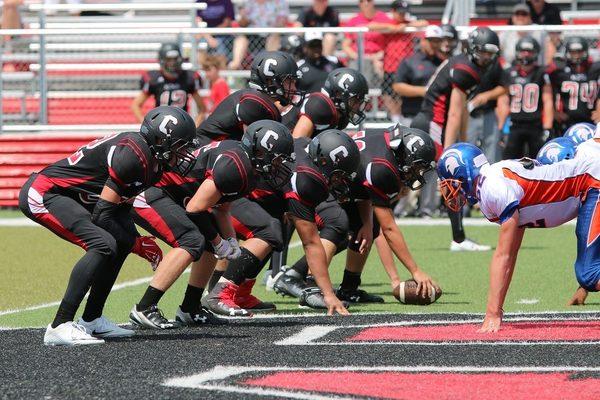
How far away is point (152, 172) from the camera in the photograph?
7883 millimetres

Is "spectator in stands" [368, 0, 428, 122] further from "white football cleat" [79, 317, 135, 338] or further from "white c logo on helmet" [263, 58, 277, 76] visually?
"white football cleat" [79, 317, 135, 338]

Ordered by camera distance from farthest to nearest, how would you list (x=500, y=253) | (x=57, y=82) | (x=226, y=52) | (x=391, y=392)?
(x=57, y=82), (x=226, y=52), (x=500, y=253), (x=391, y=392)

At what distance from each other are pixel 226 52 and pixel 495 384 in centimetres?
1209

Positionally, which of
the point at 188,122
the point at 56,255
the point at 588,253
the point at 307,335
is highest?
the point at 188,122

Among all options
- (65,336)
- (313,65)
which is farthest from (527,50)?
(65,336)

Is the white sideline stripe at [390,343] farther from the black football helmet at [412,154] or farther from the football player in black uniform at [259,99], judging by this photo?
the football player in black uniform at [259,99]

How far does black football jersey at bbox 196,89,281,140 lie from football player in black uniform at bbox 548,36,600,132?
6.87 m

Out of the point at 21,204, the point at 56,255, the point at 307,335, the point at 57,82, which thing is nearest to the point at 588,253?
the point at 307,335

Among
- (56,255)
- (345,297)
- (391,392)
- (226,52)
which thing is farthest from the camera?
(226,52)

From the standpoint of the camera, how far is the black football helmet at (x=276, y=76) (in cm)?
1007

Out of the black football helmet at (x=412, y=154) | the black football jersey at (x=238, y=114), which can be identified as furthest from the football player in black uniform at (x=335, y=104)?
the black football helmet at (x=412, y=154)

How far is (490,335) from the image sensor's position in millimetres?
7875

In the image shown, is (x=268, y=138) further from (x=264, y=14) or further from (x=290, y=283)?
(x=264, y=14)

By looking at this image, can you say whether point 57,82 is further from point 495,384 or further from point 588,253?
point 495,384
